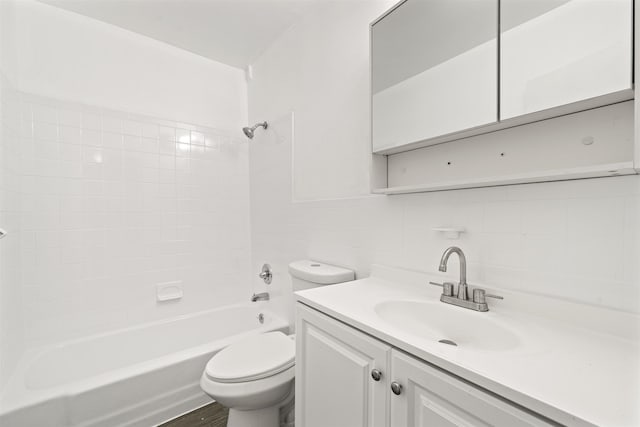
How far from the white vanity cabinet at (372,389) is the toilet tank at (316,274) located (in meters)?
0.32

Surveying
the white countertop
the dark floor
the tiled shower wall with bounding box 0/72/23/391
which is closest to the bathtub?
the dark floor

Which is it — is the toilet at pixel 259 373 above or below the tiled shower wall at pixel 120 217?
below

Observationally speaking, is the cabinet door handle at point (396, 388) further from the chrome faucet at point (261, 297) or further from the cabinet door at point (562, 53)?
the chrome faucet at point (261, 297)

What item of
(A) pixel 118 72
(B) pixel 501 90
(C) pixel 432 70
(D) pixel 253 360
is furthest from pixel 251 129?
(B) pixel 501 90

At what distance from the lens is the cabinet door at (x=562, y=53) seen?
0.66 metres

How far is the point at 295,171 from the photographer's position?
1.86 m

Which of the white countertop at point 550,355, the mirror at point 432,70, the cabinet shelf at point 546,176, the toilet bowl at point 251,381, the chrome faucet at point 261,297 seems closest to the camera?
the white countertop at point 550,355

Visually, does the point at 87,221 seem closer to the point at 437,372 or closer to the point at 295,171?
the point at 295,171

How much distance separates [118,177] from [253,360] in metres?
1.54

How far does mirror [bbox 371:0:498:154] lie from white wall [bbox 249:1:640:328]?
0.16m

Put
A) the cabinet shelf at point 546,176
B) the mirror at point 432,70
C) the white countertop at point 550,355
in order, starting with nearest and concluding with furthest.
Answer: the white countertop at point 550,355
the cabinet shelf at point 546,176
the mirror at point 432,70

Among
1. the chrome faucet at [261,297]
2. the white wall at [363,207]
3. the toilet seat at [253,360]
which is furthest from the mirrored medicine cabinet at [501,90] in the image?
the chrome faucet at [261,297]

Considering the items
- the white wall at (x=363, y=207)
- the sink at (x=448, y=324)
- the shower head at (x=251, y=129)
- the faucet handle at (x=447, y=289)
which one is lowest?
the sink at (x=448, y=324)

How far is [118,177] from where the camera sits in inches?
73.5
